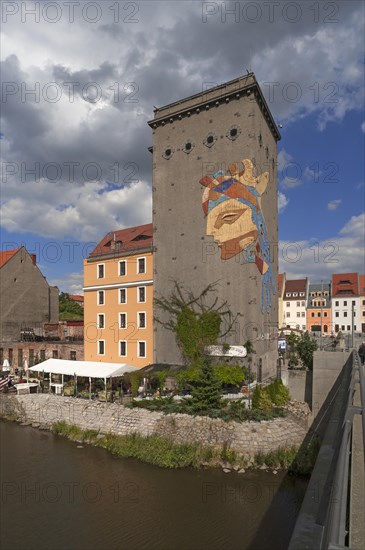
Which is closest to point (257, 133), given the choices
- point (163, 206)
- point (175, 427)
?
point (163, 206)

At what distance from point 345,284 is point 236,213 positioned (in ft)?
161

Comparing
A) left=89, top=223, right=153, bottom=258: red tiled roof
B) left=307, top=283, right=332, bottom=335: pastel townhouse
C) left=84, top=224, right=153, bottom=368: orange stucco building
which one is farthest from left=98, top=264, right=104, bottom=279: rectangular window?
left=307, top=283, right=332, bottom=335: pastel townhouse

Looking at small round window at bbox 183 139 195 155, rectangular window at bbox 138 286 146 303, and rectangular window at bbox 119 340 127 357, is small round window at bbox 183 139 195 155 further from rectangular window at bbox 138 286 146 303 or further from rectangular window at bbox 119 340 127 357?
rectangular window at bbox 119 340 127 357

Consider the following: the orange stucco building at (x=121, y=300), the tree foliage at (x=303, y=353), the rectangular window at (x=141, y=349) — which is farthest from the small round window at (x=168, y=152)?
the tree foliage at (x=303, y=353)

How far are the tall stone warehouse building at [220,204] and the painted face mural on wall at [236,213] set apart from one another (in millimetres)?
75

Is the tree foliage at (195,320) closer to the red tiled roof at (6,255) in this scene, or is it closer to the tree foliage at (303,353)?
the tree foliage at (303,353)

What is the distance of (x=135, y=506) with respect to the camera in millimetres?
14922

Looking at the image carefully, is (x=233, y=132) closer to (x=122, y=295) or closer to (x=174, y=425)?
(x=122, y=295)

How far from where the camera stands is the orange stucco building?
31.4 meters

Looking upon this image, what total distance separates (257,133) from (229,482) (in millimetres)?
23791

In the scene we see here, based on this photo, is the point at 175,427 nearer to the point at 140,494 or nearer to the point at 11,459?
the point at 140,494

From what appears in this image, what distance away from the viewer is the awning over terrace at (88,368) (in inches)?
1026

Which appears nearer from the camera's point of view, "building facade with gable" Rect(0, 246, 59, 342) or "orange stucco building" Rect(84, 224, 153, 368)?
"orange stucco building" Rect(84, 224, 153, 368)

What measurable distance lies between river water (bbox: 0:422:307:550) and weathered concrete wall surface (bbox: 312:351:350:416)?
913 centimetres
